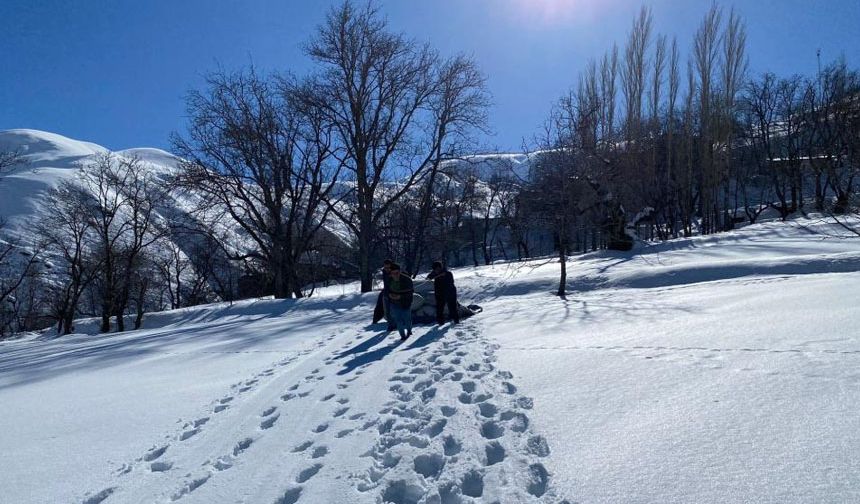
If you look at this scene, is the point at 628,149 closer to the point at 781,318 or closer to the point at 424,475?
the point at 781,318

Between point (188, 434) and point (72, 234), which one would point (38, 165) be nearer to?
point (72, 234)

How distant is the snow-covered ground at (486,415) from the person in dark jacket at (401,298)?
457 millimetres

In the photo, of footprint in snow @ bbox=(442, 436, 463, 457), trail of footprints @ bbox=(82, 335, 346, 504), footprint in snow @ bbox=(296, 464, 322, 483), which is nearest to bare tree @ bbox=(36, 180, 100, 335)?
trail of footprints @ bbox=(82, 335, 346, 504)

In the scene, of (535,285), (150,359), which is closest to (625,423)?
(150,359)

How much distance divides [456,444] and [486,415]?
670 mm

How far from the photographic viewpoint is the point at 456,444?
4027 mm

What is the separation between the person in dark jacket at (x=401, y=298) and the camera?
9.57 meters

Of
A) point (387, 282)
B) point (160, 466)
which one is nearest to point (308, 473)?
point (160, 466)

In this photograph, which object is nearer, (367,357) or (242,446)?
(242,446)

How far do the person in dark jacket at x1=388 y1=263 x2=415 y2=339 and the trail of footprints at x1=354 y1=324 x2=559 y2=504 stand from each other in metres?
3.36

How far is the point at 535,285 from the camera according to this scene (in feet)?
52.9

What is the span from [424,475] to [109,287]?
2843 cm

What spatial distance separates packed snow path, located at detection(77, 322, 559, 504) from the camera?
11.1 ft

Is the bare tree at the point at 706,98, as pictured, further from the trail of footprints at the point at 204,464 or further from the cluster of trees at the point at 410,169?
the trail of footprints at the point at 204,464
